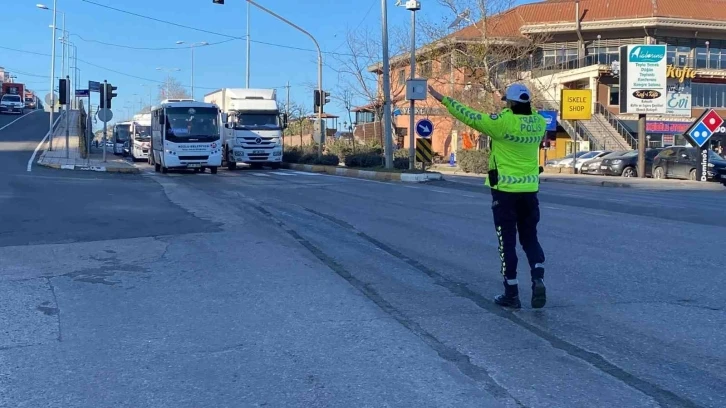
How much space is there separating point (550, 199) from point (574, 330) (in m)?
12.8

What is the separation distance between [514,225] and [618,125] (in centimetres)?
4670

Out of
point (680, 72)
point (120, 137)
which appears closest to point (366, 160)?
point (680, 72)

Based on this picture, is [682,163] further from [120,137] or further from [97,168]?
[120,137]

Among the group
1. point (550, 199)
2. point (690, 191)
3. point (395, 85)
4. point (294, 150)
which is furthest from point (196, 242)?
point (395, 85)

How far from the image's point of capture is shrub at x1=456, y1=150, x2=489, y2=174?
3650 centimetres

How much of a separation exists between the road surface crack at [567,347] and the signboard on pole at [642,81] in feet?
86.7

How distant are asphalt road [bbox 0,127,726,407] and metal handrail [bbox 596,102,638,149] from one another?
38.9 m

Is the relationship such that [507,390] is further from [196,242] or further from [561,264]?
[196,242]

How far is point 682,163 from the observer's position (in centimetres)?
3141

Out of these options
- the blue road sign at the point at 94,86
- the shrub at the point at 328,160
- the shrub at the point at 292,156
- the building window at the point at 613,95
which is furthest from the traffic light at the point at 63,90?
the building window at the point at 613,95

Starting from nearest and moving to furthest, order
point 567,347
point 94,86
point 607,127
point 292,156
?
point 567,347 → point 94,86 → point 292,156 → point 607,127

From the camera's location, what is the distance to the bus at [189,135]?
2956 centimetres

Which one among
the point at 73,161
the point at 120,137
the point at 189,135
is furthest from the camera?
the point at 120,137

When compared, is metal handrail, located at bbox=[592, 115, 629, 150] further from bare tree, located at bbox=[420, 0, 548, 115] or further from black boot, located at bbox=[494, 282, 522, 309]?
black boot, located at bbox=[494, 282, 522, 309]
